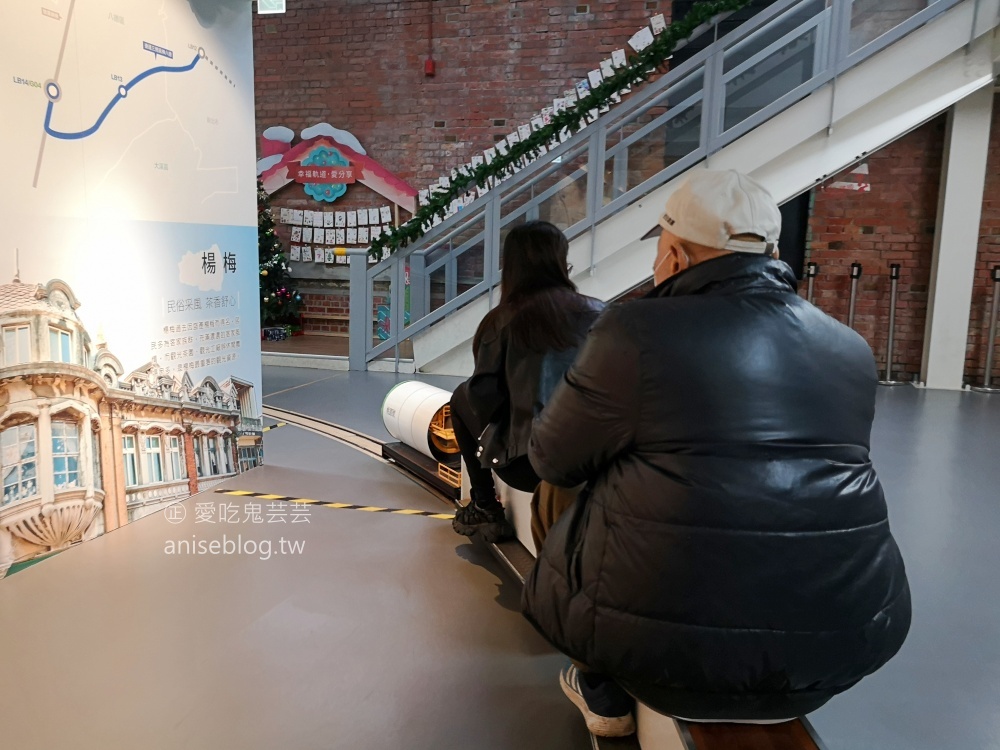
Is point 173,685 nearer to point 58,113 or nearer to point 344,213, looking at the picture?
point 58,113

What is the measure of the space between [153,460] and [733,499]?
9.63ft

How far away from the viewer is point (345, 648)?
2338mm

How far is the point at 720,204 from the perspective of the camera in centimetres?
142

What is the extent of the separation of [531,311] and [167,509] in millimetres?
2195

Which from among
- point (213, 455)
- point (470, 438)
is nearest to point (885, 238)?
point (470, 438)

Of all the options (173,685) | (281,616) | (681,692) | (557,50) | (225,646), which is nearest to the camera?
(681,692)

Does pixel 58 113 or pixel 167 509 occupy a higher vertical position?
pixel 58 113

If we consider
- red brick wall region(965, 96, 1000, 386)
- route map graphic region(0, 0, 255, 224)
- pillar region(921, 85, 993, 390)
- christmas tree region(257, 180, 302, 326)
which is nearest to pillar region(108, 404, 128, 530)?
route map graphic region(0, 0, 255, 224)

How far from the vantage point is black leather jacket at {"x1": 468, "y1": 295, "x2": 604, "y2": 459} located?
2.41 metres

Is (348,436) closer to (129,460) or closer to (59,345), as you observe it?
(129,460)

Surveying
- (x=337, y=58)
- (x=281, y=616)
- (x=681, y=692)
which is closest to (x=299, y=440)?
(x=281, y=616)

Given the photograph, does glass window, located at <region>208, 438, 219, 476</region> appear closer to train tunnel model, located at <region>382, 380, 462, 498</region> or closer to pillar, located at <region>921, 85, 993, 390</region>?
train tunnel model, located at <region>382, 380, 462, 498</region>

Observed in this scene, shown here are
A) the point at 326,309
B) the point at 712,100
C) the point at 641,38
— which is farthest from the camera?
the point at 326,309

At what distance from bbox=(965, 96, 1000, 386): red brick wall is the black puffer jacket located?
269 inches
